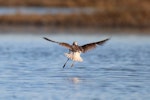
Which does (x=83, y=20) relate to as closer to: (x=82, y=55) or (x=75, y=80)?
(x=82, y=55)

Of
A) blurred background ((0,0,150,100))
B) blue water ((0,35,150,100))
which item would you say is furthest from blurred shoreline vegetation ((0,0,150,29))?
blue water ((0,35,150,100))

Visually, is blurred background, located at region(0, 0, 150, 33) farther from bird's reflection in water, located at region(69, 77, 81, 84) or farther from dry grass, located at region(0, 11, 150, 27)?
bird's reflection in water, located at region(69, 77, 81, 84)

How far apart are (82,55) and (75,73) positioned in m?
4.06

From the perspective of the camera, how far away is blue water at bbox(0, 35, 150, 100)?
11.7 m

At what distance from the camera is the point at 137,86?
1245 centimetres

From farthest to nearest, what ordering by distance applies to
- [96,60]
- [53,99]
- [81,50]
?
[96,60]
[81,50]
[53,99]

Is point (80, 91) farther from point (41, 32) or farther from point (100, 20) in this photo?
point (100, 20)

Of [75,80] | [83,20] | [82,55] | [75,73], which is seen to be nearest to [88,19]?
[83,20]

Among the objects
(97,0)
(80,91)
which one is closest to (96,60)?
(80,91)

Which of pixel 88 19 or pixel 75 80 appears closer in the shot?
pixel 75 80

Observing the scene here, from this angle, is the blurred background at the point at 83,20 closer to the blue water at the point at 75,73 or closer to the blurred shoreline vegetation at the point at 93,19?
the blurred shoreline vegetation at the point at 93,19

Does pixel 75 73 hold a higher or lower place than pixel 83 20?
lower

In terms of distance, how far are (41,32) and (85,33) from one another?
63.2 inches

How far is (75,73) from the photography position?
14.4 metres
